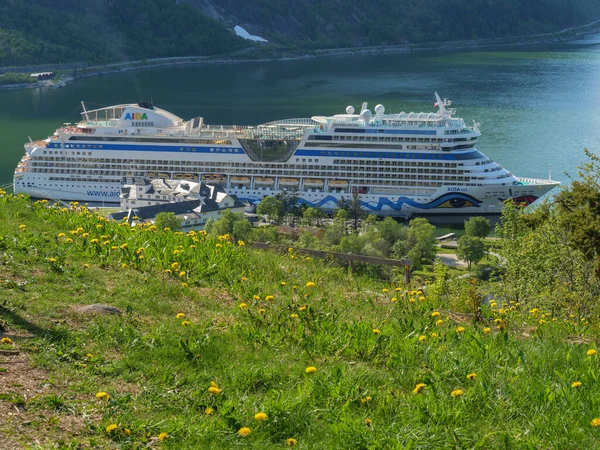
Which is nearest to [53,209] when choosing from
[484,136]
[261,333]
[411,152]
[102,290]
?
[102,290]

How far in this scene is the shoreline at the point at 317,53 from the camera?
293ft

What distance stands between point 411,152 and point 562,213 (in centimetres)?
2434

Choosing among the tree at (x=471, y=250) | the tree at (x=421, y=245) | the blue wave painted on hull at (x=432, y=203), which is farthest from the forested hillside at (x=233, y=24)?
the tree at (x=471, y=250)

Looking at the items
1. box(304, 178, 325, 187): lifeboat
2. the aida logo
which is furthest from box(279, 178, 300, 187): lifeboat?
the aida logo

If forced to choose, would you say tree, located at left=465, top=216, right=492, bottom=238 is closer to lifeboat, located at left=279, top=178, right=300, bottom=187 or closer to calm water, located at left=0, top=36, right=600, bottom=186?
calm water, located at left=0, top=36, right=600, bottom=186

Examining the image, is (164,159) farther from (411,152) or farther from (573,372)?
(573,372)

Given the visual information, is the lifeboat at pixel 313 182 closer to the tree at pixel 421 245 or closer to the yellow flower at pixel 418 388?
the tree at pixel 421 245

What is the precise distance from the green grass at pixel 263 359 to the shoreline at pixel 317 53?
3055 inches

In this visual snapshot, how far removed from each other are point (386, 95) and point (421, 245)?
43.0 m

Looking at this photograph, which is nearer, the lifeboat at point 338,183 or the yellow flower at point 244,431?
the yellow flower at point 244,431

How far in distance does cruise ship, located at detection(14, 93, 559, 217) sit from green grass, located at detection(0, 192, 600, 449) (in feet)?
99.2

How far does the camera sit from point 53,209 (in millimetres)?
9672

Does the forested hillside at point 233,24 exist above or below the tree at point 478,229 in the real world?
above

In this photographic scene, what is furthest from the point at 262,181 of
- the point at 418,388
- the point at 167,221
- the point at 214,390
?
the point at 214,390
